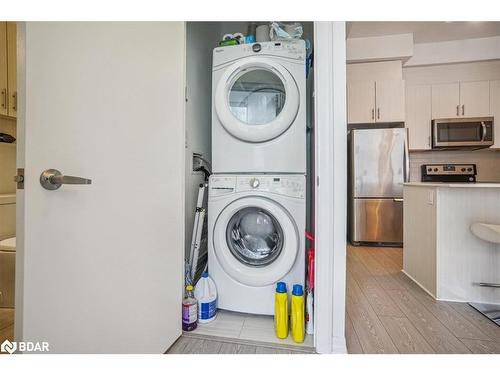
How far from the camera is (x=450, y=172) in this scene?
10.6 feet

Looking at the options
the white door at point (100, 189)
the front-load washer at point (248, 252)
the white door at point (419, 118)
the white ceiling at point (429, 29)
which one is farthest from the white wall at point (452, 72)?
the white door at point (100, 189)

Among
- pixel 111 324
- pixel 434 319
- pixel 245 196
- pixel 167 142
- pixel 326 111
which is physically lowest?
pixel 434 319

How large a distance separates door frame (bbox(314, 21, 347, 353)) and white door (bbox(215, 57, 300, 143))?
0.35 metres

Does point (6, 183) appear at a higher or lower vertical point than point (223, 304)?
higher

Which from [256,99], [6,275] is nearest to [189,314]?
[6,275]

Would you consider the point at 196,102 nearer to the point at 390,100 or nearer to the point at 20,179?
the point at 20,179

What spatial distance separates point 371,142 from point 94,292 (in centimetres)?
310

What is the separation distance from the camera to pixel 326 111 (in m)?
1.10

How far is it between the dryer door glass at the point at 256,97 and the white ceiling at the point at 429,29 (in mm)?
2009

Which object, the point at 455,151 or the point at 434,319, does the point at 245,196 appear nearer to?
the point at 434,319

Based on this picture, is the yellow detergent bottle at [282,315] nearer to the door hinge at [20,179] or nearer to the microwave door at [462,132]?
the door hinge at [20,179]

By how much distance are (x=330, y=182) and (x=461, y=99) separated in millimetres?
3411

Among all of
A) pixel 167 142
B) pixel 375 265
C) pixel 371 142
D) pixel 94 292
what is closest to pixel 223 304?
pixel 94 292
